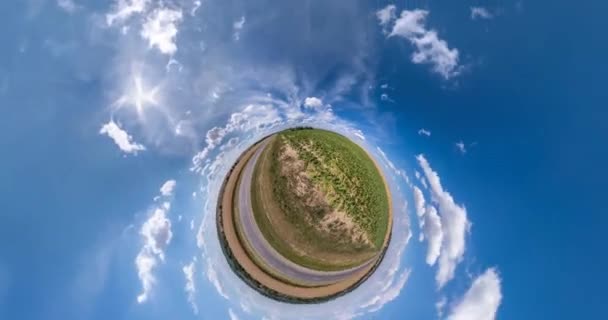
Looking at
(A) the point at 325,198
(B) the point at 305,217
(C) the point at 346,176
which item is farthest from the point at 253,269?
(C) the point at 346,176

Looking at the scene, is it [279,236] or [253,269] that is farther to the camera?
[253,269]

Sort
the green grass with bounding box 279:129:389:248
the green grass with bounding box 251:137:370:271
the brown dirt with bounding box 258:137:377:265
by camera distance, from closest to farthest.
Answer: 1. the brown dirt with bounding box 258:137:377:265
2. the green grass with bounding box 279:129:389:248
3. the green grass with bounding box 251:137:370:271

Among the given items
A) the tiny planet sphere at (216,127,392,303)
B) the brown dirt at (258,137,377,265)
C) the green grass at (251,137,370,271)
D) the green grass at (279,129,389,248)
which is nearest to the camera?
the brown dirt at (258,137,377,265)

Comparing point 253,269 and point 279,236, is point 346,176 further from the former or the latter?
point 253,269

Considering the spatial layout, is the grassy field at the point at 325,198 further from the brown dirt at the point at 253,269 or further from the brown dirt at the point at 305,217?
the brown dirt at the point at 253,269

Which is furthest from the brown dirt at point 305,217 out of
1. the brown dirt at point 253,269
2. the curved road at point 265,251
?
the brown dirt at point 253,269

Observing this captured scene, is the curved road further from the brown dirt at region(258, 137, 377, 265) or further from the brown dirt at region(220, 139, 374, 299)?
the brown dirt at region(258, 137, 377, 265)

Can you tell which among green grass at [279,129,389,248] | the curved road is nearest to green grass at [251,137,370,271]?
the curved road

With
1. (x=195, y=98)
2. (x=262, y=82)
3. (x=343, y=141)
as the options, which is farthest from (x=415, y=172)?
(x=195, y=98)
